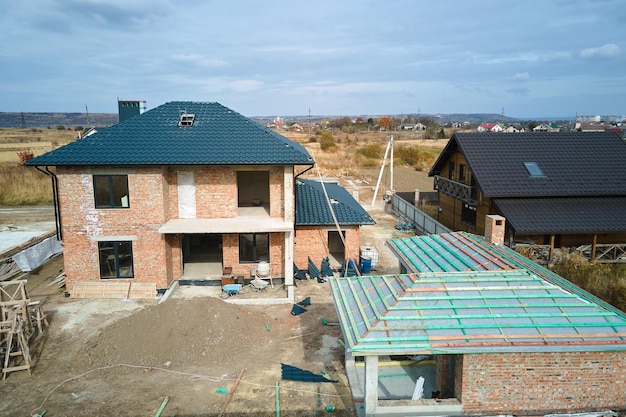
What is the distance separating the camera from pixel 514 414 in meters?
9.67

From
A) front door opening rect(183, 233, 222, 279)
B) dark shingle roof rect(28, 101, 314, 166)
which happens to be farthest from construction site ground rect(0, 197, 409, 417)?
dark shingle roof rect(28, 101, 314, 166)

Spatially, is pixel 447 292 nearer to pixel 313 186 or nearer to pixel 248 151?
pixel 248 151

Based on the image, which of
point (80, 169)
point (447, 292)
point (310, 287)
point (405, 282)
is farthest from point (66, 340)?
point (447, 292)

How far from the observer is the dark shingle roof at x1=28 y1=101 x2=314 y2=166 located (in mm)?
17516

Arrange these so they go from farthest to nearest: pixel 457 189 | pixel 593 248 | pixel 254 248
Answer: pixel 457 189 → pixel 593 248 → pixel 254 248

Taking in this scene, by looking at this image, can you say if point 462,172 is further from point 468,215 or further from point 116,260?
point 116,260

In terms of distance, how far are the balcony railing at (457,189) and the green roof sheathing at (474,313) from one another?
13103mm

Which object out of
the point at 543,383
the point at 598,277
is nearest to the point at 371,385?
the point at 543,383

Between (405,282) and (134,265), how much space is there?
1197 cm

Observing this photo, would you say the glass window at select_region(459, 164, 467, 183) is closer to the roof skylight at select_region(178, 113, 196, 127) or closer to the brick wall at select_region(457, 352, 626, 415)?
the roof skylight at select_region(178, 113, 196, 127)

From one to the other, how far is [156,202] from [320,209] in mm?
7589

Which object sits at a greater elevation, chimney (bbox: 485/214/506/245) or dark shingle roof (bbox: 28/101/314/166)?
dark shingle roof (bbox: 28/101/314/166)

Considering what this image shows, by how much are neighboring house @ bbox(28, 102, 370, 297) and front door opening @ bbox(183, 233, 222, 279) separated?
0.44 m

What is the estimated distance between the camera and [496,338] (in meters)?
8.95
